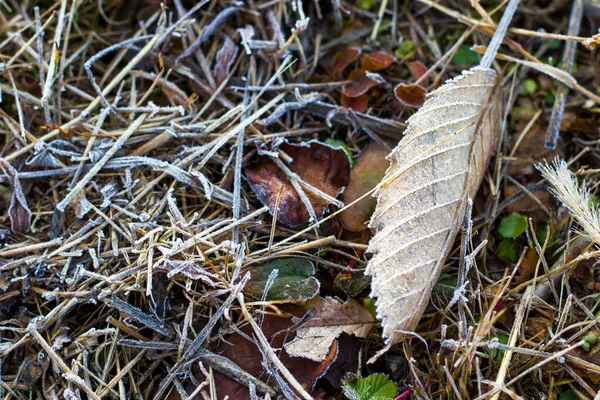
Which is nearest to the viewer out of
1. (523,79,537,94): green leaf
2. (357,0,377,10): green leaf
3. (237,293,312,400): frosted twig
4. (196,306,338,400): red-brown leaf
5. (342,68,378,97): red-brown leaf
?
(237,293,312,400): frosted twig

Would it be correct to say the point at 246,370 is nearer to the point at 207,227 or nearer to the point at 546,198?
the point at 207,227

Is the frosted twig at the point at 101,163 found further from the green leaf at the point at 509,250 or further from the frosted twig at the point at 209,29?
the green leaf at the point at 509,250

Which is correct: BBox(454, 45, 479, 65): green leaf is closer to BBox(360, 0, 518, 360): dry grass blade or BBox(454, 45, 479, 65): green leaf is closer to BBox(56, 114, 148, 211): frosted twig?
BBox(360, 0, 518, 360): dry grass blade

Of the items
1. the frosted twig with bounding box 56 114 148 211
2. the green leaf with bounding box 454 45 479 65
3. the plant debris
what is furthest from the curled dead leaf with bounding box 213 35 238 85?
the green leaf with bounding box 454 45 479 65

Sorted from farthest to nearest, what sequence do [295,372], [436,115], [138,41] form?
[138,41], [436,115], [295,372]

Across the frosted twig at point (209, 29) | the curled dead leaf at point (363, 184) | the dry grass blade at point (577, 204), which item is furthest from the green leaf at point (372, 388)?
the frosted twig at point (209, 29)

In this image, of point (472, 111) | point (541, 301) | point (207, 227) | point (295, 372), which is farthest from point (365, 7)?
point (295, 372)
